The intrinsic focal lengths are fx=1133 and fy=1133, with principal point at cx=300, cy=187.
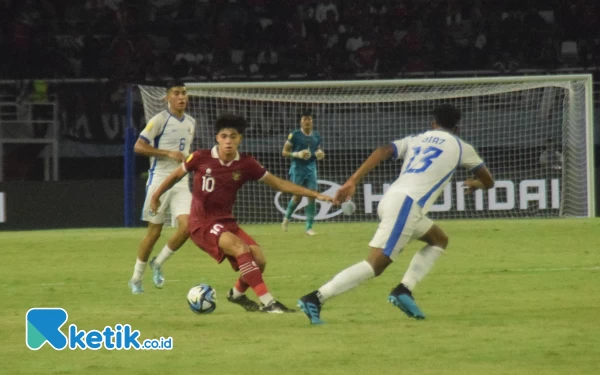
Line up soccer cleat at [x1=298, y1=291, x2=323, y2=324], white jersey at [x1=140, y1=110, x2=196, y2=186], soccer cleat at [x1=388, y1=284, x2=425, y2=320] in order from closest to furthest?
soccer cleat at [x1=298, y1=291, x2=323, y2=324] → soccer cleat at [x1=388, y1=284, x2=425, y2=320] → white jersey at [x1=140, y1=110, x2=196, y2=186]

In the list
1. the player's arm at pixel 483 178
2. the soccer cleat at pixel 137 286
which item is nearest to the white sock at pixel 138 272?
the soccer cleat at pixel 137 286

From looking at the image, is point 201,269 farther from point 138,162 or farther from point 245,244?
point 138,162

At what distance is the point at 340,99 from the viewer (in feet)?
69.2

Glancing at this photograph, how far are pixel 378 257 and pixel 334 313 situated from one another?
32.2 inches

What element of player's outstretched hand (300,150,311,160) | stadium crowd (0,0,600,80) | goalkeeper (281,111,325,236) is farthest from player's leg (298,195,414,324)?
stadium crowd (0,0,600,80)

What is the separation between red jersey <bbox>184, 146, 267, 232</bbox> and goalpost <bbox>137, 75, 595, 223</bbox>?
10.7m

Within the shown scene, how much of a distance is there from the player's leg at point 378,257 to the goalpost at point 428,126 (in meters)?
11.7

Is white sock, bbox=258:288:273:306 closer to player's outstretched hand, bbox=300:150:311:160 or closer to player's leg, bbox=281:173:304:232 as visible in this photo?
player's outstretched hand, bbox=300:150:311:160

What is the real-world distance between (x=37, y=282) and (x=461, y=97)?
453 inches

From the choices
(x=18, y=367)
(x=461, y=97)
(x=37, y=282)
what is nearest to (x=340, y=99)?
(x=461, y=97)

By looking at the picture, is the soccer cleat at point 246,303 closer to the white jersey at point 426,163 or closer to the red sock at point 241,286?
the red sock at point 241,286

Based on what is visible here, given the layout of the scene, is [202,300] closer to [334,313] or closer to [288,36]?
[334,313]

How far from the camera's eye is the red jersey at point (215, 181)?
29.3 feet

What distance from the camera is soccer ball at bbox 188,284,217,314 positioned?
8586 mm
